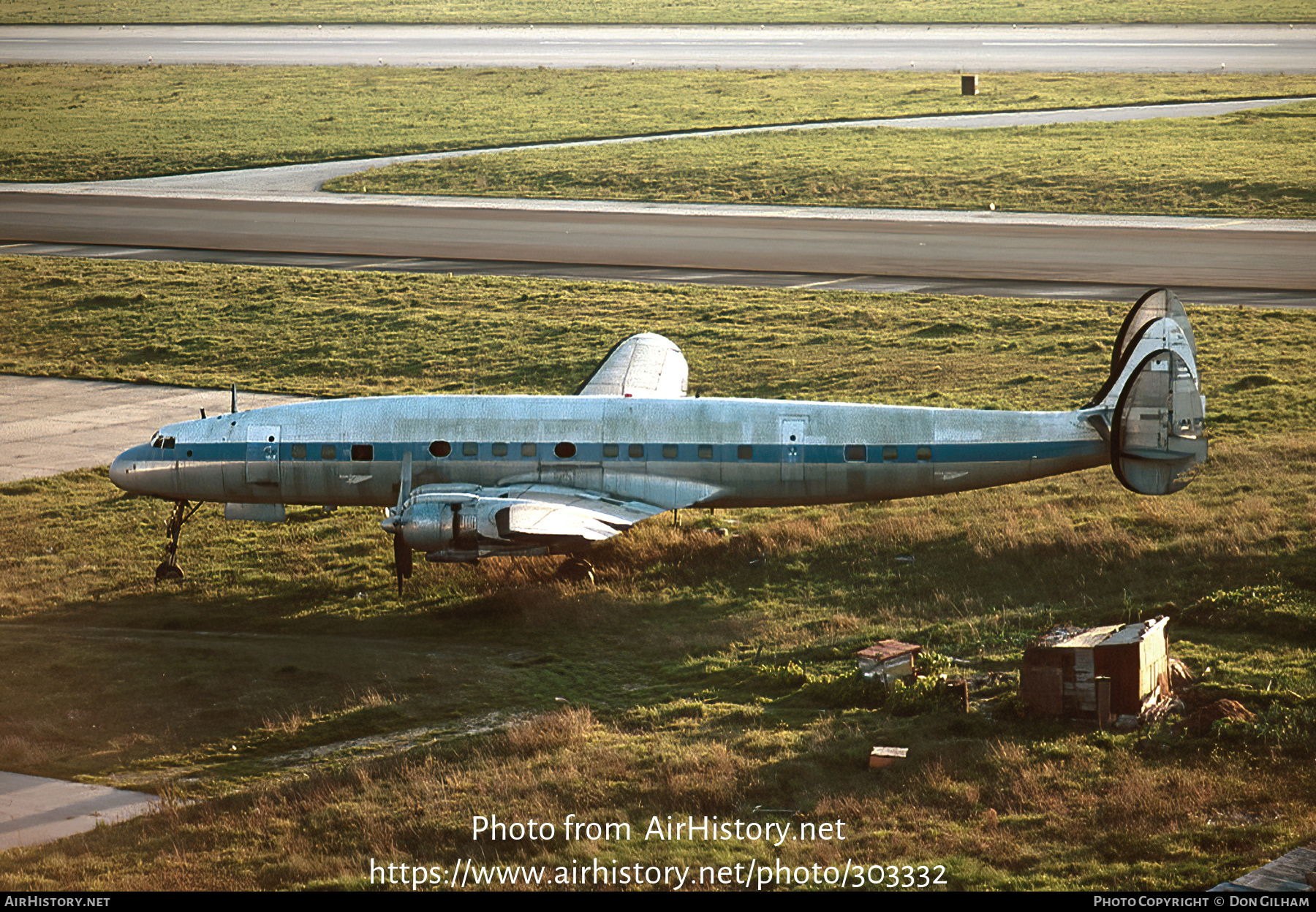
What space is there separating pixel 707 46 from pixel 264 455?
12623 cm

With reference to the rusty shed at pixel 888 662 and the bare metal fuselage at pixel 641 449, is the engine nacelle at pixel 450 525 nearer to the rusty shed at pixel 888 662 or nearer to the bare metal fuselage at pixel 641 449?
the bare metal fuselage at pixel 641 449

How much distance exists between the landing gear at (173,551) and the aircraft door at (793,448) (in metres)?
14.4

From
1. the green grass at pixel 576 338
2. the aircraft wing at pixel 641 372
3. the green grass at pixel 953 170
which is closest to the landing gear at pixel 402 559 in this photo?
the aircraft wing at pixel 641 372

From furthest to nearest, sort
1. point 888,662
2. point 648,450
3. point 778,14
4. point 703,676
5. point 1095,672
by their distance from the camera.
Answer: point 778,14 < point 648,450 < point 703,676 < point 888,662 < point 1095,672

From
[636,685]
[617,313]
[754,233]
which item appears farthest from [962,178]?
[636,685]

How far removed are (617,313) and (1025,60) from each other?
85.0 m

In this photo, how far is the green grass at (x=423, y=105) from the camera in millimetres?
96375

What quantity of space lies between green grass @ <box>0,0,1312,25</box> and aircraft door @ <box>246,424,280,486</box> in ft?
494

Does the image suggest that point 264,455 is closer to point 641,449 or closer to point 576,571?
point 576,571

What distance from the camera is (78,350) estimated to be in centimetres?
5550

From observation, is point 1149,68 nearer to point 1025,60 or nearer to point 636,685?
point 1025,60

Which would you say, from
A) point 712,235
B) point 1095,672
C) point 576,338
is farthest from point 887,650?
point 712,235

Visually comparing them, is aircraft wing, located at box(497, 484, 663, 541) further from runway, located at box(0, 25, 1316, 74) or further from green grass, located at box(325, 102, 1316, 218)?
runway, located at box(0, 25, 1316, 74)

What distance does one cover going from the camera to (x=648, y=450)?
104ft
